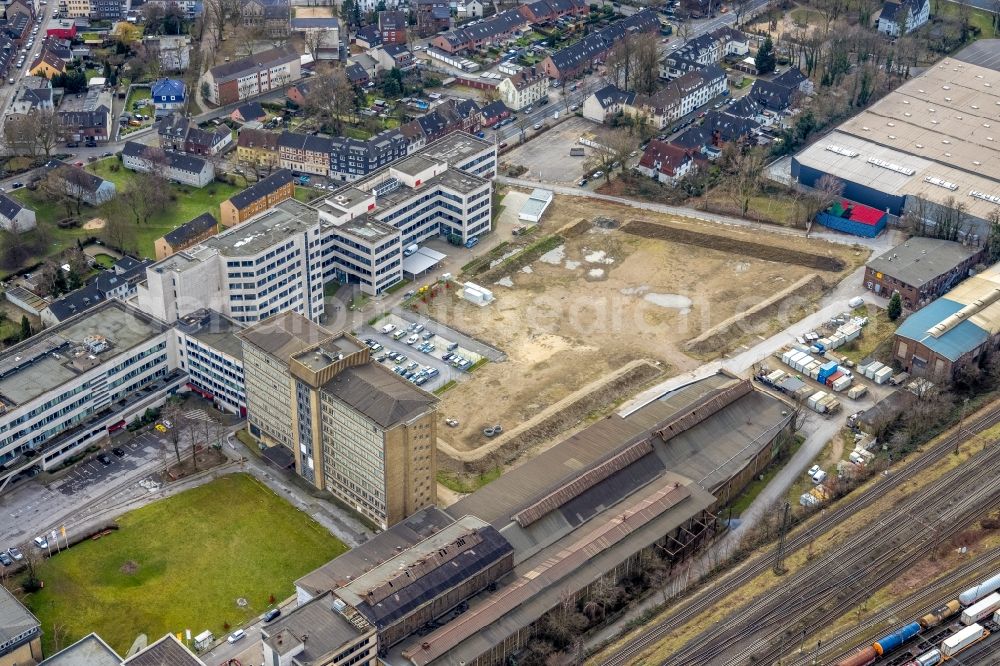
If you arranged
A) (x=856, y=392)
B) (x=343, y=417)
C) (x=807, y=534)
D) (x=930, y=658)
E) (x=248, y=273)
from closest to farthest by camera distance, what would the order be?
(x=930, y=658)
(x=343, y=417)
(x=807, y=534)
(x=856, y=392)
(x=248, y=273)

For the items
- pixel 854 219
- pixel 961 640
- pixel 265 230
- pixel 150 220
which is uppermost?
pixel 265 230

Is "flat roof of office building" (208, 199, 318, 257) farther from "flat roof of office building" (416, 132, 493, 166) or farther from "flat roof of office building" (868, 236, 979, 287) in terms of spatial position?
"flat roof of office building" (868, 236, 979, 287)

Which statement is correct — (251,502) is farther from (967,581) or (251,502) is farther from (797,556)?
(967,581)

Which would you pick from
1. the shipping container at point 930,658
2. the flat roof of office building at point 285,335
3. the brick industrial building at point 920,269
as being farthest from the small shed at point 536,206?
the shipping container at point 930,658

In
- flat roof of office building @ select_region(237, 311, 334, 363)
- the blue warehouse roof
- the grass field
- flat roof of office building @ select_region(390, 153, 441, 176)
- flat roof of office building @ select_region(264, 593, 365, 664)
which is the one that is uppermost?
flat roof of office building @ select_region(390, 153, 441, 176)

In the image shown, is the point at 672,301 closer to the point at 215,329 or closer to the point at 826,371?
the point at 826,371

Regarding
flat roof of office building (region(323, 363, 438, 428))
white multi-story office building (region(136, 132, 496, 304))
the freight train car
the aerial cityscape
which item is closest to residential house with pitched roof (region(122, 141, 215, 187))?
the aerial cityscape

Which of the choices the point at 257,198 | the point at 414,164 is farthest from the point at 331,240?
the point at 257,198
